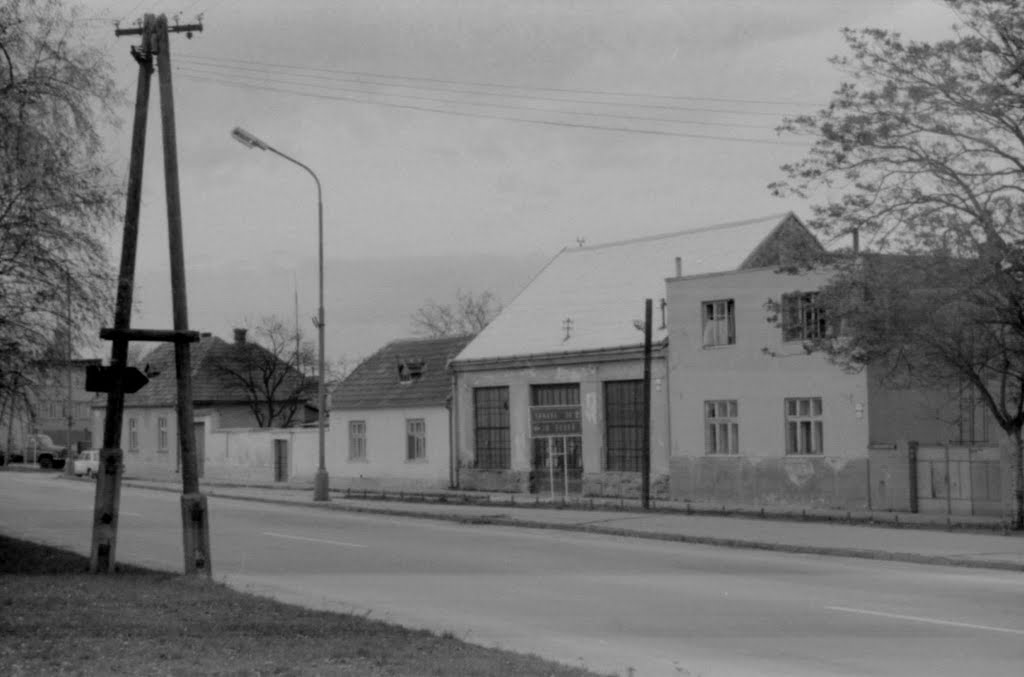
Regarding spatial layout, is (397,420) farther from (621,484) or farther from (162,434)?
(162,434)

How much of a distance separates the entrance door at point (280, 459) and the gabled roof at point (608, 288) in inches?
496

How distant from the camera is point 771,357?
120ft

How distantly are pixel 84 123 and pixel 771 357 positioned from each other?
20350 mm

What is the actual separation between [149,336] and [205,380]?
49388 mm

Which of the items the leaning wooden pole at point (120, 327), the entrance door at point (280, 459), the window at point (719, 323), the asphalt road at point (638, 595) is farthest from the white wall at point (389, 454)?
the leaning wooden pole at point (120, 327)

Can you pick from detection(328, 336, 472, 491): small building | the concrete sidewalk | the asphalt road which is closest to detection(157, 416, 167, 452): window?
detection(328, 336, 472, 491): small building

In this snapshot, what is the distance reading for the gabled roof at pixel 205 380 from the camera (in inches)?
2638

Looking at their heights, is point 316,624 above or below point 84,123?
below

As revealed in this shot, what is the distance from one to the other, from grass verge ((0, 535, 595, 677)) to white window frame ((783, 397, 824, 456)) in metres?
21.6

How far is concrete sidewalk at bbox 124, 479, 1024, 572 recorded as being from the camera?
76.3 ft

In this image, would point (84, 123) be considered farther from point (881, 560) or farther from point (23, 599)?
point (881, 560)

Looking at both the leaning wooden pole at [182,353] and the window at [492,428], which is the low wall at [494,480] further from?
the leaning wooden pole at [182,353]

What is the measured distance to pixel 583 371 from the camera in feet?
141

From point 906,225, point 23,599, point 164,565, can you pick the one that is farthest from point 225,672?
point 906,225
